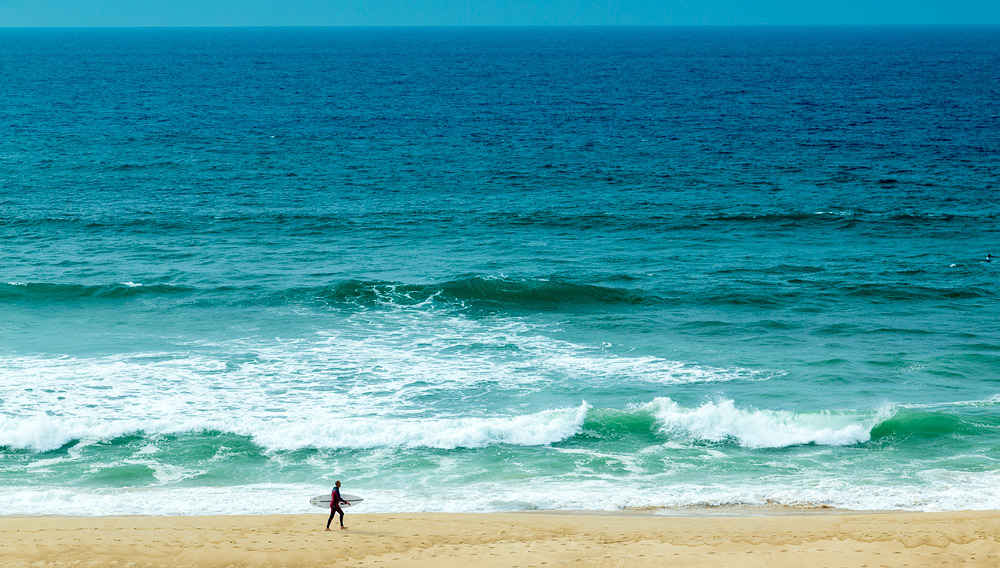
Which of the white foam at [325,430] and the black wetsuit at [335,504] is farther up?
the black wetsuit at [335,504]

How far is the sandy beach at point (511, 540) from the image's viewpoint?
1808cm

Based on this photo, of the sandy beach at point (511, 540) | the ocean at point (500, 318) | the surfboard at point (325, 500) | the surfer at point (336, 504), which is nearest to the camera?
the sandy beach at point (511, 540)

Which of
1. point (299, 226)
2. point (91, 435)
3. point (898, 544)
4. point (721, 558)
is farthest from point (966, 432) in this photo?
point (299, 226)

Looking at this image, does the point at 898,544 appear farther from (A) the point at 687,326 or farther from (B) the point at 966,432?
(A) the point at 687,326

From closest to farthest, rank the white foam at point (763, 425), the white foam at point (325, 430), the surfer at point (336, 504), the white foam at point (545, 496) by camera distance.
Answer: the surfer at point (336, 504), the white foam at point (545, 496), the white foam at point (325, 430), the white foam at point (763, 425)

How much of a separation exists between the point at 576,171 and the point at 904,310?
2829cm

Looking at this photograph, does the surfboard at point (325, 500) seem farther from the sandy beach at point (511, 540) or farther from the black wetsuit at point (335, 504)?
the sandy beach at point (511, 540)

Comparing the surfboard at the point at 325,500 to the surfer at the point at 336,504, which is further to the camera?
the surfboard at the point at 325,500

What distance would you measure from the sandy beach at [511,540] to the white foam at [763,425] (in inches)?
193

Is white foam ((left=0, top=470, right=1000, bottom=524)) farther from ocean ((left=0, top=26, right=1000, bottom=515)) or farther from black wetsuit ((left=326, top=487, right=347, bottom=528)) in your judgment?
black wetsuit ((left=326, top=487, right=347, bottom=528))

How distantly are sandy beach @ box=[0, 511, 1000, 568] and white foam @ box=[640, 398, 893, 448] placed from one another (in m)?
4.91

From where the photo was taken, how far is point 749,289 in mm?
38781

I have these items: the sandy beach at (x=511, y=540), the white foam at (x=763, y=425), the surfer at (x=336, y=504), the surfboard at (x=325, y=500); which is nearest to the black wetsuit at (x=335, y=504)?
the surfer at (x=336, y=504)

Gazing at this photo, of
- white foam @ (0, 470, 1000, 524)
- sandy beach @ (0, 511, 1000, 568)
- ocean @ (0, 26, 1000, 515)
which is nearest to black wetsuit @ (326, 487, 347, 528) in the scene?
sandy beach @ (0, 511, 1000, 568)
